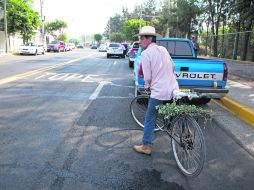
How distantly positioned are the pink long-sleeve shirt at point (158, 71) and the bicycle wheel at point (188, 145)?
441 mm

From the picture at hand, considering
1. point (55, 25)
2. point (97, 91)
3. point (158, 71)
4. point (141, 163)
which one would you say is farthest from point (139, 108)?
point (55, 25)

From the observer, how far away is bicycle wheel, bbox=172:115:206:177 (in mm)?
4117

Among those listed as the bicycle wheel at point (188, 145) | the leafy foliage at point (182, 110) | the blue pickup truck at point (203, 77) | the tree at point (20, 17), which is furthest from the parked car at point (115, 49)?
the leafy foliage at point (182, 110)

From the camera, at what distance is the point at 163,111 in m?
4.55

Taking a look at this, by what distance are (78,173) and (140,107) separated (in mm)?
2589

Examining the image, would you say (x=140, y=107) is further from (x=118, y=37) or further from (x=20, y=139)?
(x=118, y=37)

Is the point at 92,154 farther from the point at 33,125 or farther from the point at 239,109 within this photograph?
the point at 239,109

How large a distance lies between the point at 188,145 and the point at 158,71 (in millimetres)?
1129

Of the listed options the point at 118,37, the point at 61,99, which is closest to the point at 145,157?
the point at 61,99

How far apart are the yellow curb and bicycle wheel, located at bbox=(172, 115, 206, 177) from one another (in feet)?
9.63

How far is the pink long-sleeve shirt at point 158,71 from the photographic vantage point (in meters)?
4.71

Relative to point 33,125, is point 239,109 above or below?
above

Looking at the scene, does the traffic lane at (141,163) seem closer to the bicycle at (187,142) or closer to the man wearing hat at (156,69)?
the bicycle at (187,142)

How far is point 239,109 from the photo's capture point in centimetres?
788
